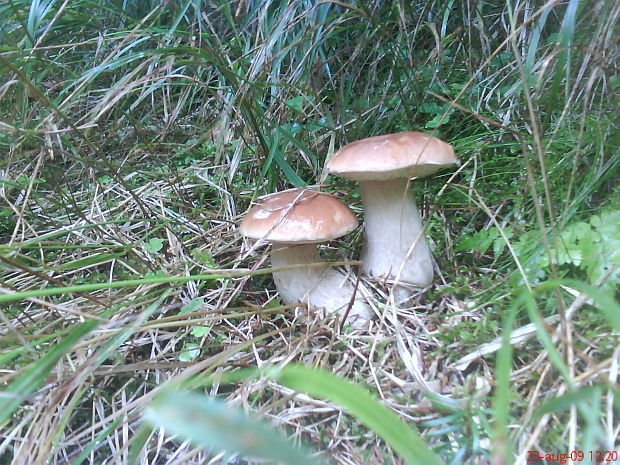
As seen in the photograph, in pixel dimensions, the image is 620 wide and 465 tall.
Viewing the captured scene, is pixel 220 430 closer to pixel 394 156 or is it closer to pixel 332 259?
pixel 394 156

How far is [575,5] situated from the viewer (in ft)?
4.61

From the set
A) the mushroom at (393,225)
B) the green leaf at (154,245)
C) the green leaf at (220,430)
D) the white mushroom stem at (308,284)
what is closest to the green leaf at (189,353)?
the white mushroom stem at (308,284)

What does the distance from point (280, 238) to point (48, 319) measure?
105 centimetres

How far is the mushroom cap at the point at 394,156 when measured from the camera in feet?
4.58

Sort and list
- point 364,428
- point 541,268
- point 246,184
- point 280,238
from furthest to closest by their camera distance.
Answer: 1. point 246,184
2. point 280,238
3. point 541,268
4. point 364,428

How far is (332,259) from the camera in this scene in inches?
76.4

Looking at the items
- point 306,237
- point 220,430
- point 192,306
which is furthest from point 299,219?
point 220,430

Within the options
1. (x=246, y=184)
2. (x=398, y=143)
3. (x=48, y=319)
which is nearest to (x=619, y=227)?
(x=398, y=143)

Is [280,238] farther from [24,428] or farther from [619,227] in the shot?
[619,227]

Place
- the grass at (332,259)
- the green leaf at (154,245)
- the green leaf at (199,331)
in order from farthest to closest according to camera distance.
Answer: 1. the green leaf at (154,245)
2. the green leaf at (199,331)
3. the grass at (332,259)

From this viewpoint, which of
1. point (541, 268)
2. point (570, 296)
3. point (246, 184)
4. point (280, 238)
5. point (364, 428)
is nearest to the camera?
point (364, 428)

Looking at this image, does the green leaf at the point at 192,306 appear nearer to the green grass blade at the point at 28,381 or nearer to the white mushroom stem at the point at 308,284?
the white mushroom stem at the point at 308,284

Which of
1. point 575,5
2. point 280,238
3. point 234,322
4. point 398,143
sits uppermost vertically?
point 575,5

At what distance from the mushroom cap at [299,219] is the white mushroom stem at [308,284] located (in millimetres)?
185
